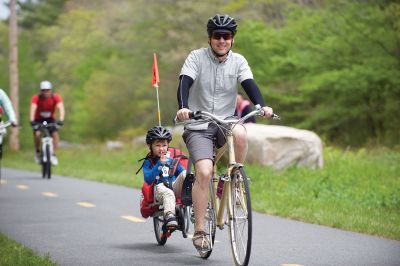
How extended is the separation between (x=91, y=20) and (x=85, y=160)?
190 feet

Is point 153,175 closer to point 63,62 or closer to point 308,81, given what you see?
point 308,81

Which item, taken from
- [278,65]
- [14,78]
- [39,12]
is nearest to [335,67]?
[278,65]

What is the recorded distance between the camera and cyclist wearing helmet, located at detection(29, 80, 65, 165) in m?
20.1

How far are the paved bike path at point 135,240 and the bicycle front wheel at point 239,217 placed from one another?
65cm

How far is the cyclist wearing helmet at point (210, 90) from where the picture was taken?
765 cm

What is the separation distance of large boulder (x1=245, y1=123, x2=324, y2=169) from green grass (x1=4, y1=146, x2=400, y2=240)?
29 centimetres

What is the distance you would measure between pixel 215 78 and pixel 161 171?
Answer: 1326mm

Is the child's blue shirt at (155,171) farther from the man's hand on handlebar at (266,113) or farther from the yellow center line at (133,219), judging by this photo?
the yellow center line at (133,219)

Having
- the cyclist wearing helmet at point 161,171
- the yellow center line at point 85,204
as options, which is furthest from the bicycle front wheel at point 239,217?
the yellow center line at point 85,204

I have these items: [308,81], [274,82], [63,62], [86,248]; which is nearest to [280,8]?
[274,82]

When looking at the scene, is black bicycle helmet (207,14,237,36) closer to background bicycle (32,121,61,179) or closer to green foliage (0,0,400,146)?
background bicycle (32,121,61,179)

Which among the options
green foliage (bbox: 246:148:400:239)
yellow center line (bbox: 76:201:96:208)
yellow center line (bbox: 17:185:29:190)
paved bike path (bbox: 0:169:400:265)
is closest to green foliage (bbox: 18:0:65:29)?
green foliage (bbox: 246:148:400:239)

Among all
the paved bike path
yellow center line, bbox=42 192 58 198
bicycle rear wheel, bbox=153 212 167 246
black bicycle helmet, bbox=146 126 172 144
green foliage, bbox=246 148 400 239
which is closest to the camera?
the paved bike path

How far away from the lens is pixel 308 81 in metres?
32.3
